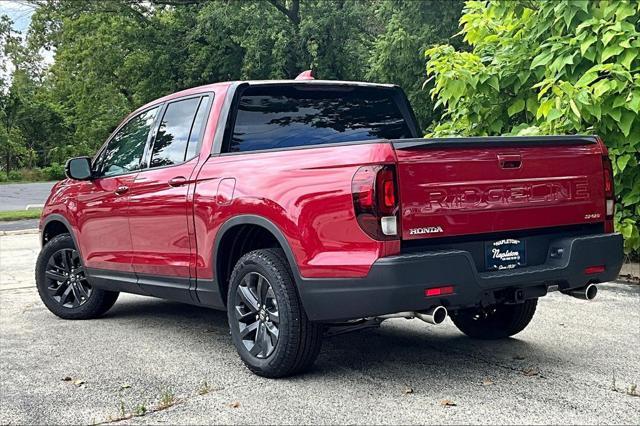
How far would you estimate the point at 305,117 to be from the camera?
5.55 metres

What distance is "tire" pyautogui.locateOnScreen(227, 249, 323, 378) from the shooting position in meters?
4.45

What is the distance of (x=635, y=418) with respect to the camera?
385cm

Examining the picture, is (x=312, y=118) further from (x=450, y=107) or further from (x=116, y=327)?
(x=450, y=107)

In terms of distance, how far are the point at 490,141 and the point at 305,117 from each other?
5.30 feet

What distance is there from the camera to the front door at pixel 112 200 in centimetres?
616

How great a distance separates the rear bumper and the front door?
7.77ft

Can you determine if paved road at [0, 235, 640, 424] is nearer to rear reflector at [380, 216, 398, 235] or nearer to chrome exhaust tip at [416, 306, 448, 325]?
chrome exhaust tip at [416, 306, 448, 325]

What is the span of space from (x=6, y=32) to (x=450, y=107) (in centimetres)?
5982

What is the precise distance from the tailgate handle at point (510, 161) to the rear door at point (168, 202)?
2151 mm

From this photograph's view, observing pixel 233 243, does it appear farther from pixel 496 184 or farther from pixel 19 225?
pixel 19 225

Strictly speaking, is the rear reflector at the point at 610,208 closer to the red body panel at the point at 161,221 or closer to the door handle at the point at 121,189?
the red body panel at the point at 161,221

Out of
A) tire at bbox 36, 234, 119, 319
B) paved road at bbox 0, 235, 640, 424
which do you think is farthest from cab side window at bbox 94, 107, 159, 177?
paved road at bbox 0, 235, 640, 424

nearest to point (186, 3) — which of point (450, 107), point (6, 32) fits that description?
point (450, 107)

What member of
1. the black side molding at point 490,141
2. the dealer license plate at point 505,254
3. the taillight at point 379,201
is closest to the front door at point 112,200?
the taillight at point 379,201
